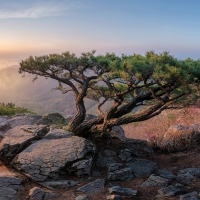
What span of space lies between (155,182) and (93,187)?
61.8 inches

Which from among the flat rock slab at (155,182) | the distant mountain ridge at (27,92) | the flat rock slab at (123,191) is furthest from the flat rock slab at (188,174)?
the distant mountain ridge at (27,92)

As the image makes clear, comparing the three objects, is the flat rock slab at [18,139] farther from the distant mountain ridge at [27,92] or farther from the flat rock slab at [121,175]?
the distant mountain ridge at [27,92]

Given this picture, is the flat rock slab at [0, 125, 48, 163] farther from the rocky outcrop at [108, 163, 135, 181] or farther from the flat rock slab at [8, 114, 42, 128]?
the flat rock slab at [8, 114, 42, 128]

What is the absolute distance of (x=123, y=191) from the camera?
7246 millimetres

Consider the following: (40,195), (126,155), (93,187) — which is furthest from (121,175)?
(40,195)

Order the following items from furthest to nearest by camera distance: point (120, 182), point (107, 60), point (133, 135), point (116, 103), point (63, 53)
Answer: point (133, 135) < point (116, 103) < point (63, 53) < point (107, 60) < point (120, 182)

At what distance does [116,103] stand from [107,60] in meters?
1.82

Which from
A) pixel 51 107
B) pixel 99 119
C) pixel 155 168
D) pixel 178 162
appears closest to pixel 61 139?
pixel 99 119

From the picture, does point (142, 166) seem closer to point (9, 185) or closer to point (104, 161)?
point (104, 161)

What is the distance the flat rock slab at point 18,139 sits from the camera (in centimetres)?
914

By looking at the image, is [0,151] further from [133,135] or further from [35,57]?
[133,135]

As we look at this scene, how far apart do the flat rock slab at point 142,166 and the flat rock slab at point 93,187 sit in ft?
3.84

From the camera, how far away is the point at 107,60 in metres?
8.82

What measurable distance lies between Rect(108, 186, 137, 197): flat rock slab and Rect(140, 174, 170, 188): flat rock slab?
1.62 feet
